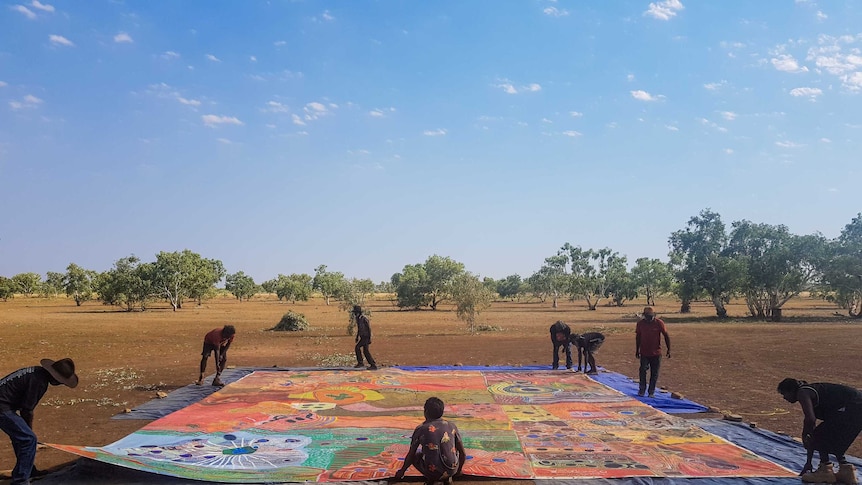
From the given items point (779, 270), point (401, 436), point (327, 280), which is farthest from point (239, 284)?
point (401, 436)

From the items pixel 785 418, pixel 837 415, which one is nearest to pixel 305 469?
pixel 837 415

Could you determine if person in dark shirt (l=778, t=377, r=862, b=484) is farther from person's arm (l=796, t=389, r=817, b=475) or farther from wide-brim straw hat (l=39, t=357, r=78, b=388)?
wide-brim straw hat (l=39, t=357, r=78, b=388)

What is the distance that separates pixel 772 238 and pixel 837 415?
145 feet

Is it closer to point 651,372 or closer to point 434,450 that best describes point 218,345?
point 434,450

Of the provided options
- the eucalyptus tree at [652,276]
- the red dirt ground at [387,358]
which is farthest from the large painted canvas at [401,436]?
the eucalyptus tree at [652,276]

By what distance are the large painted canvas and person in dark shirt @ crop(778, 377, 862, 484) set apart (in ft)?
1.33

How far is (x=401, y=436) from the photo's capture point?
8328 mm

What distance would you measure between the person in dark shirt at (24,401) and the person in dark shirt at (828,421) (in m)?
8.12

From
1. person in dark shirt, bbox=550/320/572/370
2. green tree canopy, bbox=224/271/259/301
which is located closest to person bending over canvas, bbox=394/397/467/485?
person in dark shirt, bbox=550/320/572/370

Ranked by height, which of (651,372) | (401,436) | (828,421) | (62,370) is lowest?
(401,436)

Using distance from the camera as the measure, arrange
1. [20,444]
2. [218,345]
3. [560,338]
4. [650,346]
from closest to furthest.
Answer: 1. [20,444]
2. [650,346]
3. [218,345]
4. [560,338]

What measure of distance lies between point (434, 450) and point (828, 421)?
4489mm

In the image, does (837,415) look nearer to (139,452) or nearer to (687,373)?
(139,452)

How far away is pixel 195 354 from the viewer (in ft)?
69.5
